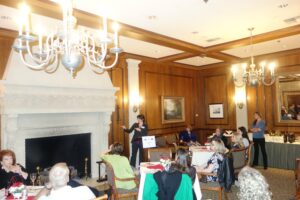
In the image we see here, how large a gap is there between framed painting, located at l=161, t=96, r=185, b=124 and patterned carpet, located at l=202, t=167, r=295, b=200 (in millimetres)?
3348

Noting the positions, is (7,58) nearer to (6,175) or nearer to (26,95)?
(26,95)

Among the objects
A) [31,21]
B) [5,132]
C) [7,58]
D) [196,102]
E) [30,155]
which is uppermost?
[31,21]

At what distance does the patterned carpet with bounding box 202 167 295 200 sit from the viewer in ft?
16.0

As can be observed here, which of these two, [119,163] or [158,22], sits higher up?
→ [158,22]

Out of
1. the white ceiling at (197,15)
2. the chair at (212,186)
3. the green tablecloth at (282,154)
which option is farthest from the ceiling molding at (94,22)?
the green tablecloth at (282,154)

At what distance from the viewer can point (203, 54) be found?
717 cm

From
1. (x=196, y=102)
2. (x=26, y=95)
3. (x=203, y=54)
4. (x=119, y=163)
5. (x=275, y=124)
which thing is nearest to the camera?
(x=119, y=163)

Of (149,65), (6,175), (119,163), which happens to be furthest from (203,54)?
(6,175)

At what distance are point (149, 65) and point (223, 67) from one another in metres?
2.94

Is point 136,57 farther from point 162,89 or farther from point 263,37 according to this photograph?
point 263,37

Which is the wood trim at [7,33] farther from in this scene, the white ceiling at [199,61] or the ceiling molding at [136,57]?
the white ceiling at [199,61]

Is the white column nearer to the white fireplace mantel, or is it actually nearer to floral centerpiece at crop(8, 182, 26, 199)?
the white fireplace mantel

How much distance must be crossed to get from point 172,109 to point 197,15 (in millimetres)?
4792

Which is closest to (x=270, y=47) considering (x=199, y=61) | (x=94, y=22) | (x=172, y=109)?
(x=199, y=61)
